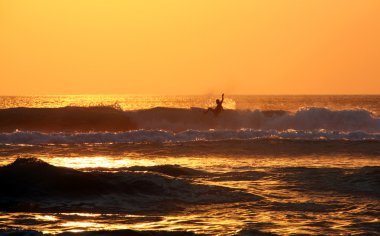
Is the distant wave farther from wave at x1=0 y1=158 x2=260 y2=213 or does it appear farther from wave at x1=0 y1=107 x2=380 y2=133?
wave at x1=0 y1=158 x2=260 y2=213

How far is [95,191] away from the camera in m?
17.1

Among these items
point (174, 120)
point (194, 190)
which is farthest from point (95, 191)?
point (174, 120)

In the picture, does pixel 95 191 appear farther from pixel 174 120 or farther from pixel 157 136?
pixel 174 120

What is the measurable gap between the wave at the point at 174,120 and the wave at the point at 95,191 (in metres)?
33.4

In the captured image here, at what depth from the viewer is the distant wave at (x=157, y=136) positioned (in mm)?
39719

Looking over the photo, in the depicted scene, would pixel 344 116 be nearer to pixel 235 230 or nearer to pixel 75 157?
pixel 75 157

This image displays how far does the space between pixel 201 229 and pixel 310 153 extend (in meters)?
19.4

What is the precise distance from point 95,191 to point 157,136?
79.5 feet

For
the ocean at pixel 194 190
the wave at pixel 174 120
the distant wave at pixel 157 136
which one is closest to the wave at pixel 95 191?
the ocean at pixel 194 190

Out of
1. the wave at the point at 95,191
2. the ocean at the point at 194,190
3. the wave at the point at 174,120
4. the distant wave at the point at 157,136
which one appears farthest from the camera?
the wave at the point at 174,120

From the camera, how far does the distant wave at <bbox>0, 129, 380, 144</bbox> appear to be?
39719mm

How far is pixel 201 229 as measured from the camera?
42.0 feet

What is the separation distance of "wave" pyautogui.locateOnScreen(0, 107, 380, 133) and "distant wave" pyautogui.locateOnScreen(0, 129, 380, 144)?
1010 centimetres

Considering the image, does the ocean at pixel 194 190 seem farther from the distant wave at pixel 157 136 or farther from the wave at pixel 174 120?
the wave at pixel 174 120
